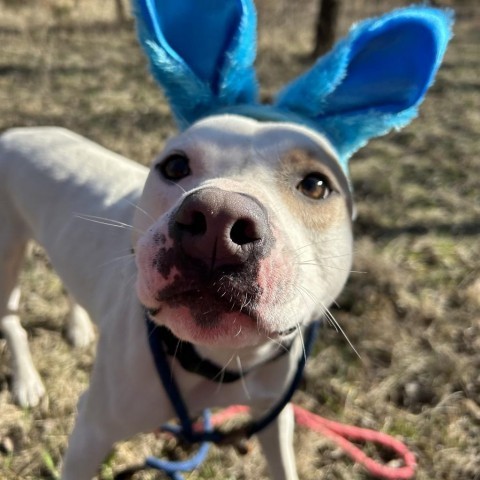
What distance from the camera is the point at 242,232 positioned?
1029 millimetres

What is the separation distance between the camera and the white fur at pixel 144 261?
115cm

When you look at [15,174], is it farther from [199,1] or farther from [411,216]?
[411,216]

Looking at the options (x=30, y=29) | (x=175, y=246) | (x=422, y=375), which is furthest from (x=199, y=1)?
(x=30, y=29)

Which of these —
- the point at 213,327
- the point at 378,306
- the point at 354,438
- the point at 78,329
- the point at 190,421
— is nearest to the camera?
the point at 213,327

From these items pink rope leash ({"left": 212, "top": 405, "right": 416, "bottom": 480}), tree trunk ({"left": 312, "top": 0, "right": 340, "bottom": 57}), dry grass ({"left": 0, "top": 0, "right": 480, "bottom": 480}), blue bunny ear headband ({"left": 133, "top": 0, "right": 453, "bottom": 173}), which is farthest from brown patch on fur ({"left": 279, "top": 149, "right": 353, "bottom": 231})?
tree trunk ({"left": 312, "top": 0, "right": 340, "bottom": 57})

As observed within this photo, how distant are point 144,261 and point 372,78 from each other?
0.90 meters

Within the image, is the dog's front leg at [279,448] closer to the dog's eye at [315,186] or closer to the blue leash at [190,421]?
the blue leash at [190,421]

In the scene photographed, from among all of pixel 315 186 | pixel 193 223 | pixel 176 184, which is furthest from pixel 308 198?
pixel 193 223

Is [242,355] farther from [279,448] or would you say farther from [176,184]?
[279,448]

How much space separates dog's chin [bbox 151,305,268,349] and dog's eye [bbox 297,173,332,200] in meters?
0.42

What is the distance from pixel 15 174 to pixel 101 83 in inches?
180

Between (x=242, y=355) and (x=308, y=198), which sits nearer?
(x=308, y=198)

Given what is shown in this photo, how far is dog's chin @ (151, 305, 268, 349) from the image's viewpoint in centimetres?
110

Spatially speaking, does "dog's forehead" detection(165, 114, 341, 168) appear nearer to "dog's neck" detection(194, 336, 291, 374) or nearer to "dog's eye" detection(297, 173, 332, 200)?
"dog's eye" detection(297, 173, 332, 200)
